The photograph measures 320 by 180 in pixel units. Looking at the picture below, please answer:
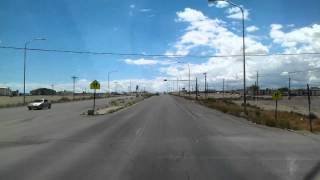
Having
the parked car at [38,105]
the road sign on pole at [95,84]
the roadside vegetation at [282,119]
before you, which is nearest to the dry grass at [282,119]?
the roadside vegetation at [282,119]

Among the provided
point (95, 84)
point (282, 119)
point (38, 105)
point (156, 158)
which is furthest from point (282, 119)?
point (38, 105)

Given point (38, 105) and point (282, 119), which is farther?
point (38, 105)

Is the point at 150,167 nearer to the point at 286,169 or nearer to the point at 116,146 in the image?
the point at 286,169

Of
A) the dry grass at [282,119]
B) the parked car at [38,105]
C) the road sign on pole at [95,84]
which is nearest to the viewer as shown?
the dry grass at [282,119]

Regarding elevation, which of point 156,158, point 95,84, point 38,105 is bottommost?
point 156,158

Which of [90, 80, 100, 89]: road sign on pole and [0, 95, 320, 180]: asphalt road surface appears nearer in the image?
[0, 95, 320, 180]: asphalt road surface

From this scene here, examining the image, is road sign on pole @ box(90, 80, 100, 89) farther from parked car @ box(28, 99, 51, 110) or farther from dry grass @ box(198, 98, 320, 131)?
dry grass @ box(198, 98, 320, 131)

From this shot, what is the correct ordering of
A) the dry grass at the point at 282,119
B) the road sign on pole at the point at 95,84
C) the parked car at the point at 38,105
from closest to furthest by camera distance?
the dry grass at the point at 282,119
the road sign on pole at the point at 95,84
the parked car at the point at 38,105

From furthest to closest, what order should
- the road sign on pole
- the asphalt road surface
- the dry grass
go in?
the road sign on pole → the dry grass → the asphalt road surface

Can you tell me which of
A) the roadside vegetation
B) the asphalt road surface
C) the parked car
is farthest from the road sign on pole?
the asphalt road surface

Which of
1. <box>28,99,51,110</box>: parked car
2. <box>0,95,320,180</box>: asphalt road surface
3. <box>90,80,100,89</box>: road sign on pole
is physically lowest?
<box>0,95,320,180</box>: asphalt road surface

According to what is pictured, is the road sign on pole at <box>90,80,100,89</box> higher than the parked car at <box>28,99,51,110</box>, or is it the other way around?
the road sign on pole at <box>90,80,100,89</box>

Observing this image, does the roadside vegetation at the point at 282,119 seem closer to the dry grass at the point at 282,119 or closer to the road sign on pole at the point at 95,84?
the dry grass at the point at 282,119

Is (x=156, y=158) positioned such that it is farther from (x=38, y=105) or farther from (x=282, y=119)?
(x=38, y=105)
